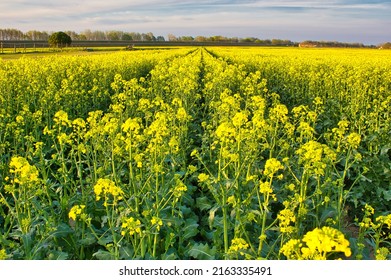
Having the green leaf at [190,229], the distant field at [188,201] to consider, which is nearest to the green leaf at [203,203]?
the distant field at [188,201]

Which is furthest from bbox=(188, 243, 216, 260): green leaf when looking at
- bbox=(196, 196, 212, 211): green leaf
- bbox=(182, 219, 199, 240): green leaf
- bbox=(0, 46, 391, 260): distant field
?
bbox=(196, 196, 212, 211): green leaf

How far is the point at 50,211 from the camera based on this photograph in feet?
14.7

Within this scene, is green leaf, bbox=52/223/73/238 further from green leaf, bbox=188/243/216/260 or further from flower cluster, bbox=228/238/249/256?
flower cluster, bbox=228/238/249/256

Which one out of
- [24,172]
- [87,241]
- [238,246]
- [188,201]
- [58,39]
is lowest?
[87,241]

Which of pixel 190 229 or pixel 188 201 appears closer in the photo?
pixel 190 229

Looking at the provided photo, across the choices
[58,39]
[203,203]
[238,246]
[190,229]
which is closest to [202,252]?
[190,229]

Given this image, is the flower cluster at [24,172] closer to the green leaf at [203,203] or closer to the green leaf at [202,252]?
the green leaf at [202,252]

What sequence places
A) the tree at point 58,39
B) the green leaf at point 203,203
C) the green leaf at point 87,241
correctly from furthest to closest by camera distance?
the tree at point 58,39
the green leaf at point 203,203
the green leaf at point 87,241

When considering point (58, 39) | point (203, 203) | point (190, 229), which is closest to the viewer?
point (190, 229)

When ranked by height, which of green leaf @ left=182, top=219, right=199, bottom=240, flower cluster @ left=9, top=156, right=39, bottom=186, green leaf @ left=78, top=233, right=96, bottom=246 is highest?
flower cluster @ left=9, top=156, right=39, bottom=186

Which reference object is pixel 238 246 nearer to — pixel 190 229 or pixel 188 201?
pixel 190 229

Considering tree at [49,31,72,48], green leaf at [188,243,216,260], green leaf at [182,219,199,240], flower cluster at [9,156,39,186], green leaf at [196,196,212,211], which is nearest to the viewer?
flower cluster at [9,156,39,186]

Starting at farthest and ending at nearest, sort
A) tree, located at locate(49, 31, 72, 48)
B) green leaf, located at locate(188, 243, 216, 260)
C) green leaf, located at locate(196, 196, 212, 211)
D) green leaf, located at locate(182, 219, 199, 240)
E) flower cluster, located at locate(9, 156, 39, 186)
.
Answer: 1. tree, located at locate(49, 31, 72, 48)
2. green leaf, located at locate(196, 196, 212, 211)
3. green leaf, located at locate(182, 219, 199, 240)
4. green leaf, located at locate(188, 243, 216, 260)
5. flower cluster, located at locate(9, 156, 39, 186)
